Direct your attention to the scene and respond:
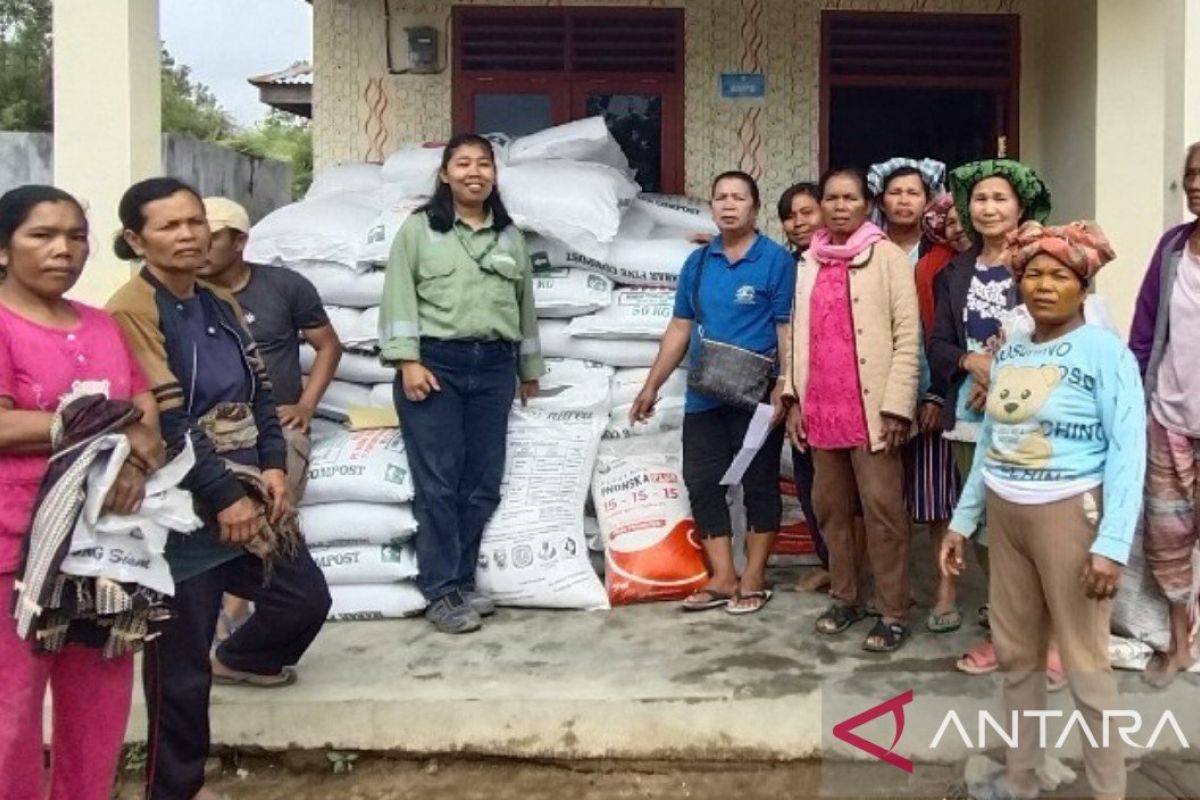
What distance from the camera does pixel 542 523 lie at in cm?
418

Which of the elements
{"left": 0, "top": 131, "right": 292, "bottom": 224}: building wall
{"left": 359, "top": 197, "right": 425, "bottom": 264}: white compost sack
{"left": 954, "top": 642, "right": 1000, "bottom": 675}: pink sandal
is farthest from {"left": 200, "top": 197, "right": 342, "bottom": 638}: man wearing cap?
{"left": 0, "top": 131, "right": 292, "bottom": 224}: building wall

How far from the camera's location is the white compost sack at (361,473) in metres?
4.11

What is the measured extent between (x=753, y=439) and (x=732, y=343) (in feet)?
1.21

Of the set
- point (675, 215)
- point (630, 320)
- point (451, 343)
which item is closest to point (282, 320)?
point (451, 343)

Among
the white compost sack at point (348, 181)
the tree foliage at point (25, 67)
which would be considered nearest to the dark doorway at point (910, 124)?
the white compost sack at point (348, 181)

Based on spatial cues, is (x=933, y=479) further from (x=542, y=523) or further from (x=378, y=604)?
(x=378, y=604)

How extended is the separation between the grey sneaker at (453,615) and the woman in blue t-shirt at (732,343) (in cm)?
82

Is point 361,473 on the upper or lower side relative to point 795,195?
lower

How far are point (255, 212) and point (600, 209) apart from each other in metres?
7.82

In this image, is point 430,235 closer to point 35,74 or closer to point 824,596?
point 824,596

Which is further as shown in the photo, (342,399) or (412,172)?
(412,172)

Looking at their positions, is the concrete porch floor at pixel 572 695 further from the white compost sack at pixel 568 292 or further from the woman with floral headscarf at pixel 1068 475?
the white compost sack at pixel 568 292

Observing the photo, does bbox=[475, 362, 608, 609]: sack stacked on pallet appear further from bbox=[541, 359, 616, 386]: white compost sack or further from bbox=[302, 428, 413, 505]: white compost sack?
bbox=[302, 428, 413, 505]: white compost sack

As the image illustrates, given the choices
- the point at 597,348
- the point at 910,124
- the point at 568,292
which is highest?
the point at 910,124
